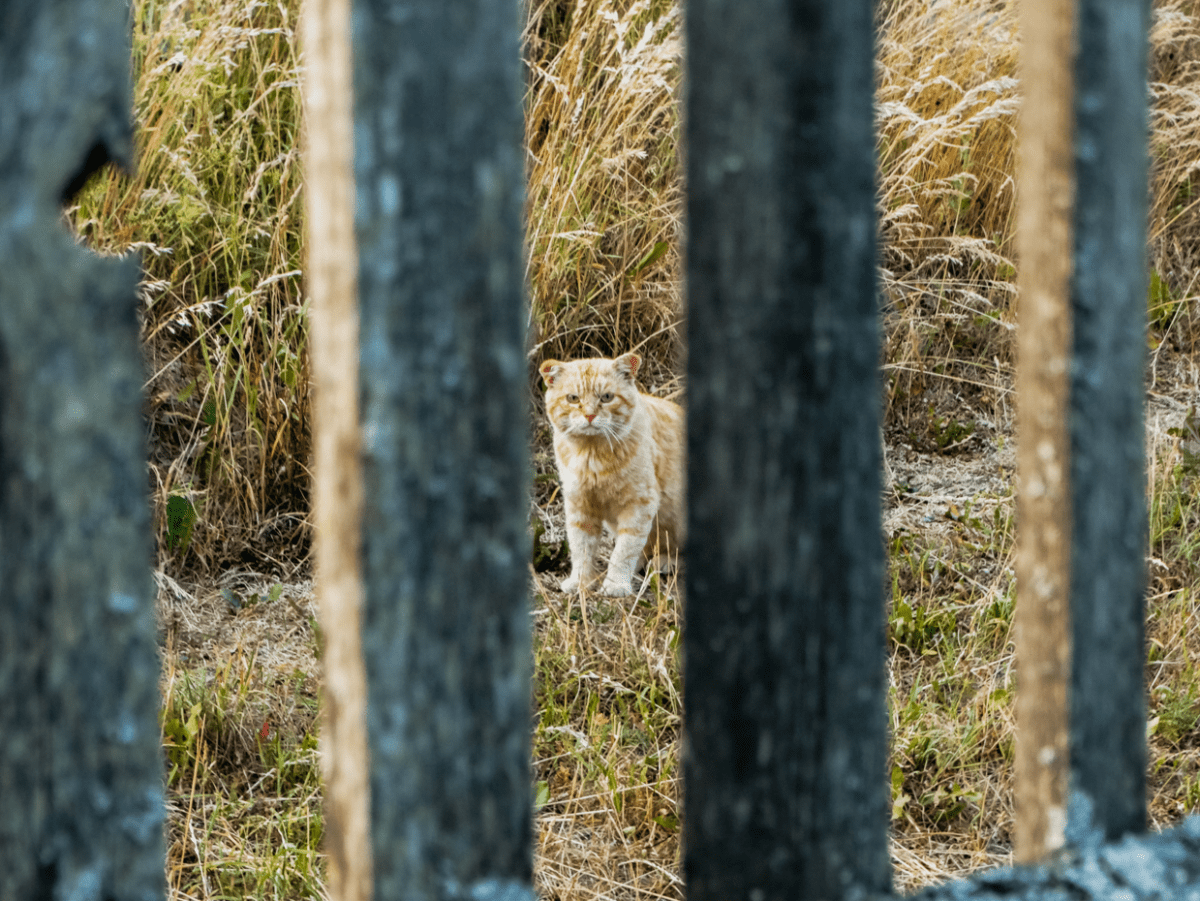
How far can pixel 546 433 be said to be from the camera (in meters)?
3.62

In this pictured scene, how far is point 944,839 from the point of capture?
6.60ft

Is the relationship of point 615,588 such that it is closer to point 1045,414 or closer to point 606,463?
point 606,463

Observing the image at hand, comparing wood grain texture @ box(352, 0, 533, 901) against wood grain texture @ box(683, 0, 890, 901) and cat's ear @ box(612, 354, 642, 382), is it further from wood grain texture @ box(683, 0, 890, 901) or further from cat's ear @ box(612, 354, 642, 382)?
cat's ear @ box(612, 354, 642, 382)

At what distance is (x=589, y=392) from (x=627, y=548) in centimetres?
42

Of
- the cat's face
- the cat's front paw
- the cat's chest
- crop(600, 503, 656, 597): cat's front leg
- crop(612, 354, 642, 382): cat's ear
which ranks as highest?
crop(612, 354, 642, 382): cat's ear

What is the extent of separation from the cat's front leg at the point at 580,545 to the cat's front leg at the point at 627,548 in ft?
0.18

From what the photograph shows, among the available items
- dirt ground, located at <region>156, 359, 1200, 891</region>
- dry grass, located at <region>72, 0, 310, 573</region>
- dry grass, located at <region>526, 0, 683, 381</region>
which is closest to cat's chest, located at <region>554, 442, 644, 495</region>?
dirt ground, located at <region>156, 359, 1200, 891</region>

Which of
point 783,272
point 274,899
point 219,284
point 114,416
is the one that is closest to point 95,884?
point 114,416

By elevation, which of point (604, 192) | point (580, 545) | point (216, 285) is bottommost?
point (580, 545)

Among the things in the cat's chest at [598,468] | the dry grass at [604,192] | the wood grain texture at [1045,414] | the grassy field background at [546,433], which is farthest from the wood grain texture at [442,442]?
the dry grass at [604,192]

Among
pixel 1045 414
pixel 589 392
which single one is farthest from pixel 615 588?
pixel 1045 414

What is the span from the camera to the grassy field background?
6.58ft

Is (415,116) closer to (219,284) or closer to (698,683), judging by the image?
(698,683)

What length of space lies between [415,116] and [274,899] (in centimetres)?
140
